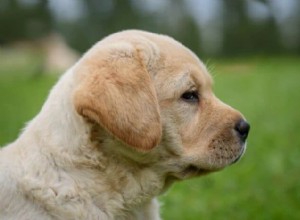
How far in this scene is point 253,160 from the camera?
8.30 metres

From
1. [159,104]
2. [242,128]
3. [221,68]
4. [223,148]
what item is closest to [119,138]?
[159,104]

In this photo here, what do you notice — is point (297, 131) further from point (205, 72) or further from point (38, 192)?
point (38, 192)

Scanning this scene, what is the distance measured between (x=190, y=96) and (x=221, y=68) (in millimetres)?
20563

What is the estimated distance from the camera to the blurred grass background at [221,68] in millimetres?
6887

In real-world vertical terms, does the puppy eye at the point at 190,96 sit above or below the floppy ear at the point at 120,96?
below

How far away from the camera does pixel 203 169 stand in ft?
13.5

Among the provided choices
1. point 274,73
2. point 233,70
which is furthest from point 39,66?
point 274,73

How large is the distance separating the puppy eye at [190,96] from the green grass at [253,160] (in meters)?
0.53

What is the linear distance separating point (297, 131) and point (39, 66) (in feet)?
51.0

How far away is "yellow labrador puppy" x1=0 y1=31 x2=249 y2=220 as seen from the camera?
3693 millimetres

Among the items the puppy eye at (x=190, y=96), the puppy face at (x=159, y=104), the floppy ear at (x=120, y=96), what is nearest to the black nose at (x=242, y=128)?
the puppy face at (x=159, y=104)

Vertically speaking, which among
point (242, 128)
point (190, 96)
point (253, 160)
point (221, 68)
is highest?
point (190, 96)

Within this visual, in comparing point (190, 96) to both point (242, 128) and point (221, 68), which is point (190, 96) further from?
point (221, 68)

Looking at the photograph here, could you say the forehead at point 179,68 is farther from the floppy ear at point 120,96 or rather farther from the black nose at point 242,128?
the black nose at point 242,128
